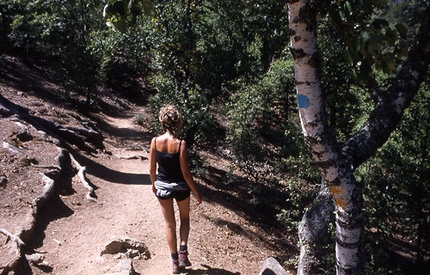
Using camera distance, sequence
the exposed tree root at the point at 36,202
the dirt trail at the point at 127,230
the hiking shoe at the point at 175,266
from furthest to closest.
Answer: the dirt trail at the point at 127,230
the exposed tree root at the point at 36,202
the hiking shoe at the point at 175,266

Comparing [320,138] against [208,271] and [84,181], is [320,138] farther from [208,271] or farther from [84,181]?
[84,181]

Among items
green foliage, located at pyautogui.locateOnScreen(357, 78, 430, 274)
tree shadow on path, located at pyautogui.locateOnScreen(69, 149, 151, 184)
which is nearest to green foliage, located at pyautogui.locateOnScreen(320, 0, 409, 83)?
green foliage, located at pyautogui.locateOnScreen(357, 78, 430, 274)

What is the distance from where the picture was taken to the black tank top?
14.4ft

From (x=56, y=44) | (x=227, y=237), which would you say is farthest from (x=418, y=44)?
(x=56, y=44)

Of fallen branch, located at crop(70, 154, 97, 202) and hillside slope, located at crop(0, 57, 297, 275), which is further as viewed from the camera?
fallen branch, located at crop(70, 154, 97, 202)

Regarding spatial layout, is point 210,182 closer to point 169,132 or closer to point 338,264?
point 169,132

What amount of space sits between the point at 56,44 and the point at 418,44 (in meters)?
13.5

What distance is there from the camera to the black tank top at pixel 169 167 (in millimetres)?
4395

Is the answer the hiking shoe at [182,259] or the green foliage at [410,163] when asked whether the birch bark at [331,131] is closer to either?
the hiking shoe at [182,259]

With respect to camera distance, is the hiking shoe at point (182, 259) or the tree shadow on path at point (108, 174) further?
the tree shadow on path at point (108, 174)

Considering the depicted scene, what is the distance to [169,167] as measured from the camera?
444cm

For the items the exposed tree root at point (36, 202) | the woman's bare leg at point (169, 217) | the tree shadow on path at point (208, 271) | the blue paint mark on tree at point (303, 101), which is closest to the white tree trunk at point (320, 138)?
the blue paint mark on tree at point (303, 101)

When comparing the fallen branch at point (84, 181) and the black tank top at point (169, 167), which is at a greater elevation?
the black tank top at point (169, 167)

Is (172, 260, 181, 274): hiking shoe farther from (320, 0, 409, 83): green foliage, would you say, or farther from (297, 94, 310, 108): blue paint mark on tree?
(320, 0, 409, 83): green foliage
